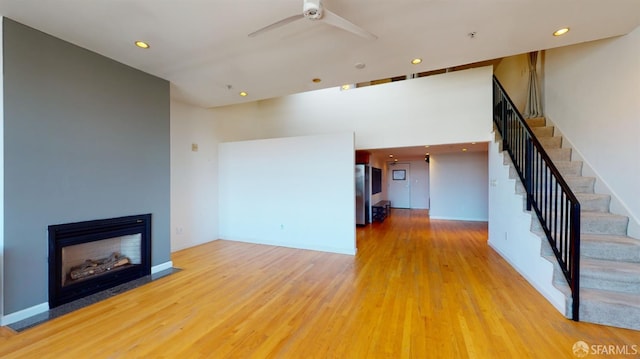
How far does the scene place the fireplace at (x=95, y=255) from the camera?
275 centimetres

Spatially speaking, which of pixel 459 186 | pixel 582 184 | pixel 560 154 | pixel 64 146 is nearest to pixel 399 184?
pixel 459 186

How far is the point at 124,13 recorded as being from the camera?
2.32 meters

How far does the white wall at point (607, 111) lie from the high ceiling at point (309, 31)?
18.0 inches

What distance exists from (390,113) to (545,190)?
3.02 m

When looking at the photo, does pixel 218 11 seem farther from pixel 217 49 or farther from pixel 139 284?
pixel 139 284

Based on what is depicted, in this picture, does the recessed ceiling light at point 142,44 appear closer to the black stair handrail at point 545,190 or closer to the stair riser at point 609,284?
the black stair handrail at point 545,190

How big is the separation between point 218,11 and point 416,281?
12.3 ft

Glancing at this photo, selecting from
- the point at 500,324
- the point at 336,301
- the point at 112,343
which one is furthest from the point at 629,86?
the point at 112,343

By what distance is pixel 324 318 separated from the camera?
7.99 ft

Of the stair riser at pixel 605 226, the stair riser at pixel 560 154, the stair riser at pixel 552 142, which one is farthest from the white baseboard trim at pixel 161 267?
the stair riser at pixel 552 142

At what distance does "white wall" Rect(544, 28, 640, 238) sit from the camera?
2795mm

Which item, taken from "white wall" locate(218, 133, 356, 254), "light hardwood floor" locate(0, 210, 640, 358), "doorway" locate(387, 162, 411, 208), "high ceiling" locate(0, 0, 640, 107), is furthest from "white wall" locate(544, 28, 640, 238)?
"doorway" locate(387, 162, 411, 208)

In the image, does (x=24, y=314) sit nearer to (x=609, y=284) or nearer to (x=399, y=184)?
(x=609, y=284)

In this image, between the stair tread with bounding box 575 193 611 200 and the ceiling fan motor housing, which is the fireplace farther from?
the stair tread with bounding box 575 193 611 200
